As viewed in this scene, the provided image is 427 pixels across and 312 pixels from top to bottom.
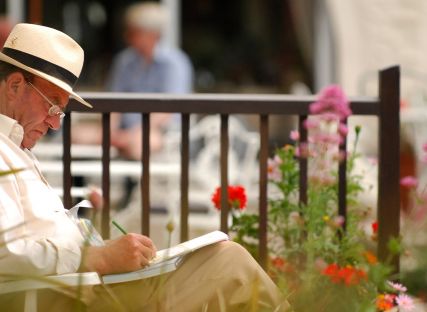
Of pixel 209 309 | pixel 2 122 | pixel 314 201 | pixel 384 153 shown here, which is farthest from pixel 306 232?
pixel 2 122

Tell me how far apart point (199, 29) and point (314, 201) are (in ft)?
22.6

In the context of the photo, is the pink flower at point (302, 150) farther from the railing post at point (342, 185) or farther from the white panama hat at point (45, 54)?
the white panama hat at point (45, 54)

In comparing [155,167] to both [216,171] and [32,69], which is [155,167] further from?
[32,69]

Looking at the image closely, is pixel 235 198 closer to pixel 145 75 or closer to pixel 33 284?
pixel 33 284

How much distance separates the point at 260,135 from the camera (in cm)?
390

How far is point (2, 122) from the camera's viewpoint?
2.97 meters

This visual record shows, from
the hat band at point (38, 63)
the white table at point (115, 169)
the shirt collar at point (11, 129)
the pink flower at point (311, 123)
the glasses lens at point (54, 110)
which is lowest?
the white table at point (115, 169)

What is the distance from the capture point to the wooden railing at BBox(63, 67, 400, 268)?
12.7 ft

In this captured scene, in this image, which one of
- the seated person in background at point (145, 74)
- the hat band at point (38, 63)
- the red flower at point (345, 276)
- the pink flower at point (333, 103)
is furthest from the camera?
the seated person in background at point (145, 74)

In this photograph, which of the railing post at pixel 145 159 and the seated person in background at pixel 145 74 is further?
the seated person in background at pixel 145 74

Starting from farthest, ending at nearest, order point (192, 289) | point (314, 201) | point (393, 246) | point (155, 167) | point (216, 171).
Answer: point (216, 171) < point (155, 167) < point (314, 201) < point (393, 246) < point (192, 289)

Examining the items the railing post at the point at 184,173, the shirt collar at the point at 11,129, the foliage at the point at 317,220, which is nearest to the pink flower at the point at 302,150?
the foliage at the point at 317,220

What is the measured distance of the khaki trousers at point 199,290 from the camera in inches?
112

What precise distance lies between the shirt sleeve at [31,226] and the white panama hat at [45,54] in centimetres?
23
